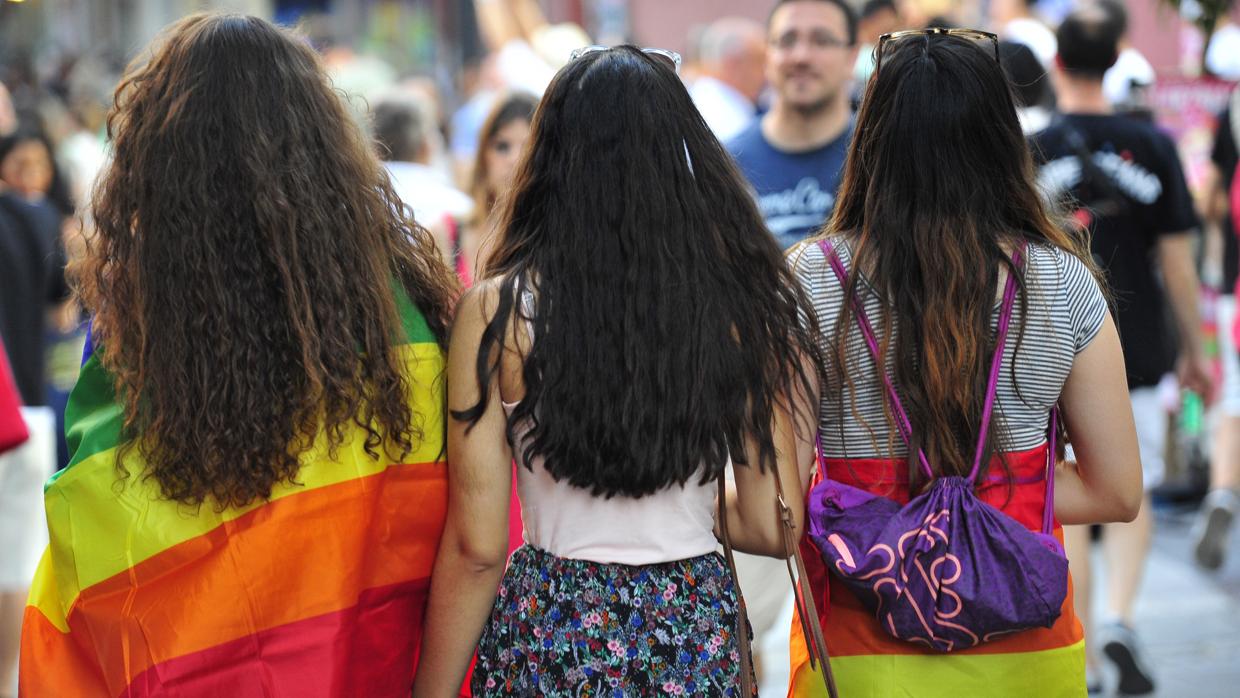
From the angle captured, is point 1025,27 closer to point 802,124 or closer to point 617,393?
point 802,124

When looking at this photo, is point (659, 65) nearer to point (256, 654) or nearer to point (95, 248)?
point (95, 248)

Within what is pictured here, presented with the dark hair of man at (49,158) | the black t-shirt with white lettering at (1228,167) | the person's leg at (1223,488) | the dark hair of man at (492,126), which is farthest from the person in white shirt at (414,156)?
the person's leg at (1223,488)

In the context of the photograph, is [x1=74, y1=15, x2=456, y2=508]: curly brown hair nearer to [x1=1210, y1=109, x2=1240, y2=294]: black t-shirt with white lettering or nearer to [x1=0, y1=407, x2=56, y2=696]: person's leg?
[x1=0, y1=407, x2=56, y2=696]: person's leg

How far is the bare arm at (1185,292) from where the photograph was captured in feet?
16.4

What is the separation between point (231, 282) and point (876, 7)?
5.57 metres

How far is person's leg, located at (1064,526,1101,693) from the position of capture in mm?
4191

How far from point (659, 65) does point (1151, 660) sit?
372 cm

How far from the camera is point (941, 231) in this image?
254 cm

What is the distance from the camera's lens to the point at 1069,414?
263 cm

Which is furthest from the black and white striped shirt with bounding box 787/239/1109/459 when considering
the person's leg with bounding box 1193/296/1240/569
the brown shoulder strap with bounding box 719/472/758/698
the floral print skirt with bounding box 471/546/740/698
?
the person's leg with bounding box 1193/296/1240/569

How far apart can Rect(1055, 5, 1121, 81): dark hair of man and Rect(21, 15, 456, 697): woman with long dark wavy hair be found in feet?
10.4

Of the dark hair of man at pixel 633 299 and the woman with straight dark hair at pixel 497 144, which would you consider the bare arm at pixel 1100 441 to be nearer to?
the dark hair of man at pixel 633 299

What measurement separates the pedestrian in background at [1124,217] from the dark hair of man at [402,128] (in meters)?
2.43

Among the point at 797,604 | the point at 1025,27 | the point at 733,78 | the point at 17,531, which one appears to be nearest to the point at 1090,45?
the point at 1025,27
